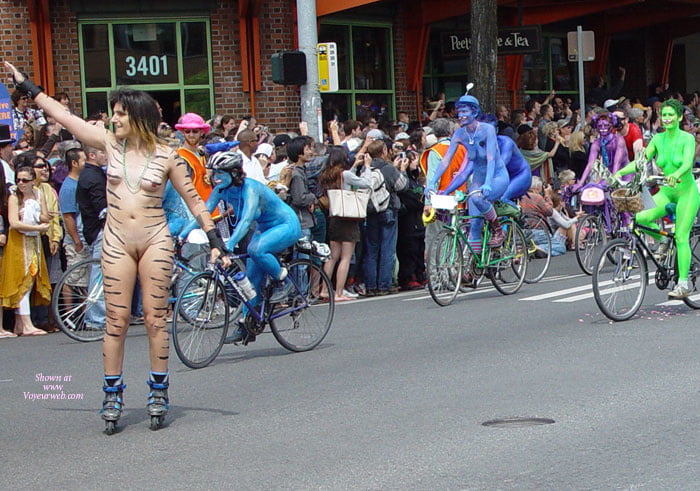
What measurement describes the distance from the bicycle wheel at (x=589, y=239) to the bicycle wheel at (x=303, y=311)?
5689 millimetres

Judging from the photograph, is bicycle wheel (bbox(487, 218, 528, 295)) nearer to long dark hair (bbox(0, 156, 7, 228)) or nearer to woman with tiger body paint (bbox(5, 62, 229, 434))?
long dark hair (bbox(0, 156, 7, 228))

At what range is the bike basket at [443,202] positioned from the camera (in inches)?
508

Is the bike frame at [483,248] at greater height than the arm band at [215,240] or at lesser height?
lesser

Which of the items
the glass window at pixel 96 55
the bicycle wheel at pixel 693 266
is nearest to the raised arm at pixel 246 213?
the bicycle wheel at pixel 693 266

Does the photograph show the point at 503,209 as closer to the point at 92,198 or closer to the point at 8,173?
the point at 92,198

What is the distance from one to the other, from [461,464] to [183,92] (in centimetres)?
1541

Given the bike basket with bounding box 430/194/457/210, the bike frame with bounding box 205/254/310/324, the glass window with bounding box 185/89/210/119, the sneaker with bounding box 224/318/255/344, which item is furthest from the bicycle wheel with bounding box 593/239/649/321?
the glass window with bounding box 185/89/210/119

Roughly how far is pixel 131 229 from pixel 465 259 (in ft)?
21.0

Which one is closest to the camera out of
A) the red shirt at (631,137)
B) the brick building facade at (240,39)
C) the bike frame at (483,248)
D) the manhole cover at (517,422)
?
the manhole cover at (517,422)

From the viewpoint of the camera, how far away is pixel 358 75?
23.6m

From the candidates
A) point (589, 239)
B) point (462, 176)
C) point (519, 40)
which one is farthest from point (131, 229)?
point (519, 40)

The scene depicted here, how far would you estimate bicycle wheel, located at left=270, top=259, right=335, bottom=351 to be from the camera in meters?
10.2

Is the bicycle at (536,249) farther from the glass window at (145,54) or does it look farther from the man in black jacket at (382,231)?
the glass window at (145,54)

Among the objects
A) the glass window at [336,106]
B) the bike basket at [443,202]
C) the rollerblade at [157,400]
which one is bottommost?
the rollerblade at [157,400]
